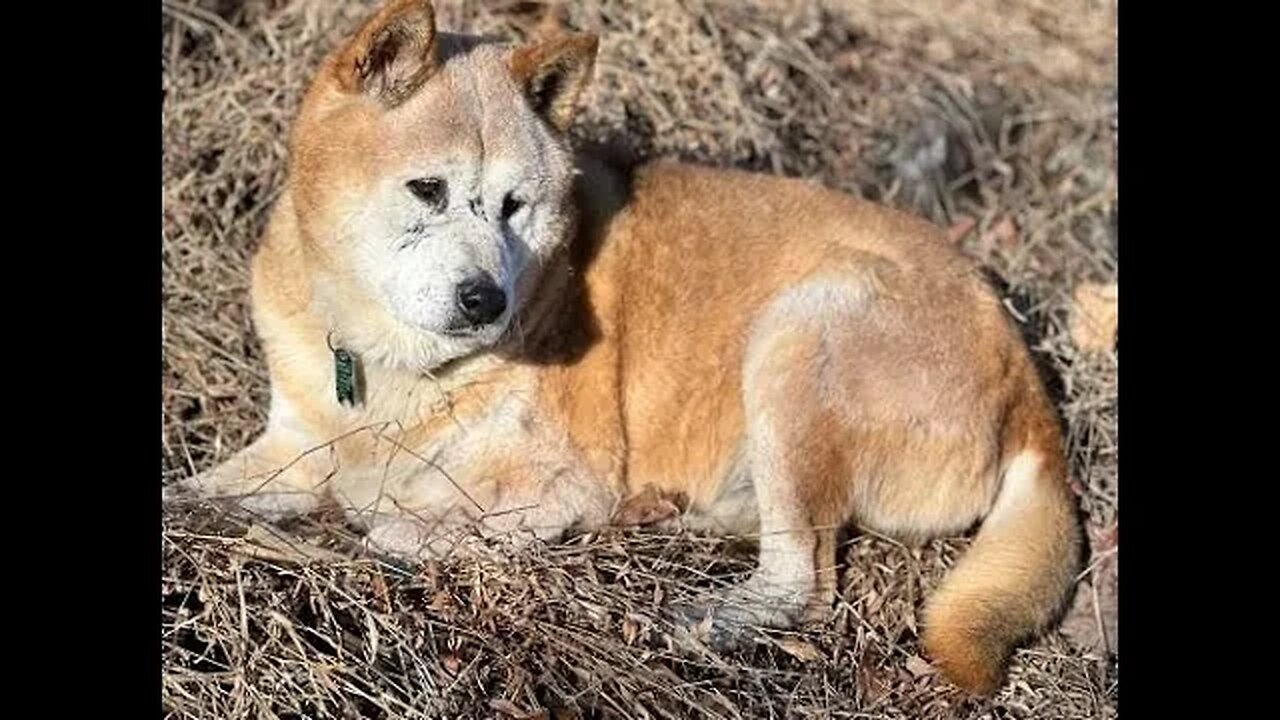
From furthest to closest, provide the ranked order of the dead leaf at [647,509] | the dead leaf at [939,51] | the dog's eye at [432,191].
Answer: the dead leaf at [939,51] < the dead leaf at [647,509] < the dog's eye at [432,191]

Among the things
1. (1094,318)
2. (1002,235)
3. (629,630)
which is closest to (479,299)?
(629,630)

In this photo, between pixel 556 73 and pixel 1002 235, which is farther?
pixel 1002 235

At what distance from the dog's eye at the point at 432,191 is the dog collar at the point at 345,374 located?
55 cm

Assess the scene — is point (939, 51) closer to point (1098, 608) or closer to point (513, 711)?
point (1098, 608)

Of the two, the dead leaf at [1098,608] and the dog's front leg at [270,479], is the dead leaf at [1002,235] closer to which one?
the dead leaf at [1098,608]

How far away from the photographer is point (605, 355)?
4.62m

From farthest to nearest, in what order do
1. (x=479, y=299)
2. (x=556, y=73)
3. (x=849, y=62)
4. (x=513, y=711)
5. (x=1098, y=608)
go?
(x=849, y=62) < (x=1098, y=608) < (x=556, y=73) < (x=479, y=299) < (x=513, y=711)

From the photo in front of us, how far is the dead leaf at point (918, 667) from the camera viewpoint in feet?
14.0

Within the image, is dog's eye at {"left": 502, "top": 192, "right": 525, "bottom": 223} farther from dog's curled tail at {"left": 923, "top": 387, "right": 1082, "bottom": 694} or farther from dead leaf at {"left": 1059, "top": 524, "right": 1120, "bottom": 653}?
dead leaf at {"left": 1059, "top": 524, "right": 1120, "bottom": 653}

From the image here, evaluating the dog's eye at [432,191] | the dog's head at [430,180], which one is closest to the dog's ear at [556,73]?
the dog's head at [430,180]

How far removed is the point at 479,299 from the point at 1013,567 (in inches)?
63.0

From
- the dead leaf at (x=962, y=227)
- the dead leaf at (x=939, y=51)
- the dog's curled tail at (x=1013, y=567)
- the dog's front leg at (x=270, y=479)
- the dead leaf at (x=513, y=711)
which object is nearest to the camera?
the dead leaf at (x=513, y=711)

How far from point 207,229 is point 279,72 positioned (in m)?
0.67

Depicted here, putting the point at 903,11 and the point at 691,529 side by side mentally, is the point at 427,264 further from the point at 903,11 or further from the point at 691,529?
the point at 903,11
